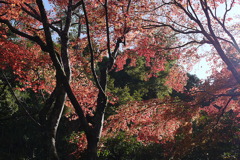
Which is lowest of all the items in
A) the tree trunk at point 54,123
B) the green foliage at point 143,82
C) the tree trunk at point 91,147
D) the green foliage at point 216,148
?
the green foliage at point 216,148

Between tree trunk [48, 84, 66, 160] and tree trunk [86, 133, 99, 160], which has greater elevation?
tree trunk [48, 84, 66, 160]

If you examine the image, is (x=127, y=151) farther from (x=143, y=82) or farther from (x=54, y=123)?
(x=143, y=82)

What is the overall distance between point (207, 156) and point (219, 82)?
9.94 ft

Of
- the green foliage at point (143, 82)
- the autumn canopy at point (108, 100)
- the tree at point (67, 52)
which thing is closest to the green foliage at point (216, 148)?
the autumn canopy at point (108, 100)

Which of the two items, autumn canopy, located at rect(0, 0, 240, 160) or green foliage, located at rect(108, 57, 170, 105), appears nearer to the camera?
autumn canopy, located at rect(0, 0, 240, 160)

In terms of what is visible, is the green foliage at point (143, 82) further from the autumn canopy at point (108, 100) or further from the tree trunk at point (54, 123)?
the tree trunk at point (54, 123)

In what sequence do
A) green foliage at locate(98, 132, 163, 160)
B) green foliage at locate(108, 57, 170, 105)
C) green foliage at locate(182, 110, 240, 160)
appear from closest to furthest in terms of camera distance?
green foliage at locate(182, 110, 240, 160), green foliage at locate(98, 132, 163, 160), green foliage at locate(108, 57, 170, 105)

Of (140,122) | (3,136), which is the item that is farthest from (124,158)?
(3,136)

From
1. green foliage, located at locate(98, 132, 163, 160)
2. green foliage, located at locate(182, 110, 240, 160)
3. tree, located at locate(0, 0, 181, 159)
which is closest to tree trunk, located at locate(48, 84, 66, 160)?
tree, located at locate(0, 0, 181, 159)

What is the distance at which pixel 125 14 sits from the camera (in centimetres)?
529

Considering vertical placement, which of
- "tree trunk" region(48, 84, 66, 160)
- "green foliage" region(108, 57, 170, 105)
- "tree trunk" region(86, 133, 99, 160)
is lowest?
"tree trunk" region(86, 133, 99, 160)

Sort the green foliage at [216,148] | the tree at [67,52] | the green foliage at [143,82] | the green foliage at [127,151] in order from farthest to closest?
1. the green foliage at [143,82]
2. the green foliage at [127,151]
3. the green foliage at [216,148]
4. the tree at [67,52]

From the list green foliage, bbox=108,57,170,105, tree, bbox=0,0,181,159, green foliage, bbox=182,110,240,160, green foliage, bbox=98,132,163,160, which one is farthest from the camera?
green foliage, bbox=108,57,170,105

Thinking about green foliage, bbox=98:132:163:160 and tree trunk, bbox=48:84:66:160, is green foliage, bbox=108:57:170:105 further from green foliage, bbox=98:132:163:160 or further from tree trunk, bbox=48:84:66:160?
tree trunk, bbox=48:84:66:160
